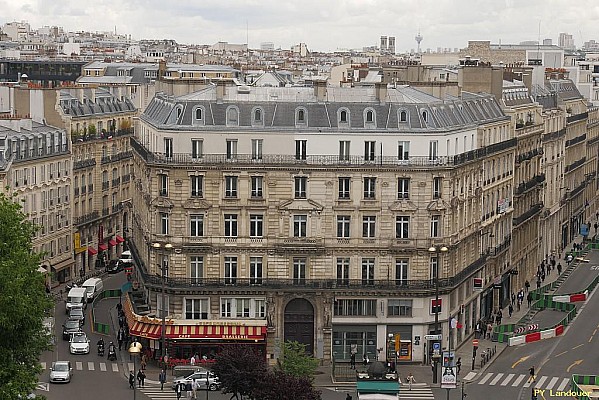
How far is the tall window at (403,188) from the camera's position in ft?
293

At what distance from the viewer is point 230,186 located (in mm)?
88750

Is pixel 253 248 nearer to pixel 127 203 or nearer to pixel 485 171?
pixel 485 171

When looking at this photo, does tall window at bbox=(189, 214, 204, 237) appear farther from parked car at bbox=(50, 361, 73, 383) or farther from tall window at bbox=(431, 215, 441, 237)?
tall window at bbox=(431, 215, 441, 237)

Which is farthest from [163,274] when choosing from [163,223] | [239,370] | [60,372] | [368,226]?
[239,370]

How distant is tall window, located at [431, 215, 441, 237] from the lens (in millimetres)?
90062

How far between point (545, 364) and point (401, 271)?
12.1 m

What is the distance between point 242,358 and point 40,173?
4451cm

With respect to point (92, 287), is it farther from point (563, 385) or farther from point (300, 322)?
point (563, 385)

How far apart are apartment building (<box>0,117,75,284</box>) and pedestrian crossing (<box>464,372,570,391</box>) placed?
3614cm

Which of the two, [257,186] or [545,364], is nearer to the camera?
[257,186]

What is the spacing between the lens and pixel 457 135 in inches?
3627

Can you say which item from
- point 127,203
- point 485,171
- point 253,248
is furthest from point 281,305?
point 127,203

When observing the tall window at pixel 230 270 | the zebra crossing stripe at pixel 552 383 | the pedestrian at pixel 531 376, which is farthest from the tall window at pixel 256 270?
the zebra crossing stripe at pixel 552 383

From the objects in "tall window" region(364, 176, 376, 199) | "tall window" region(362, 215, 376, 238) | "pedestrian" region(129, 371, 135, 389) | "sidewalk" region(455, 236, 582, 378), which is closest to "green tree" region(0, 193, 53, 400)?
"pedestrian" region(129, 371, 135, 389)
